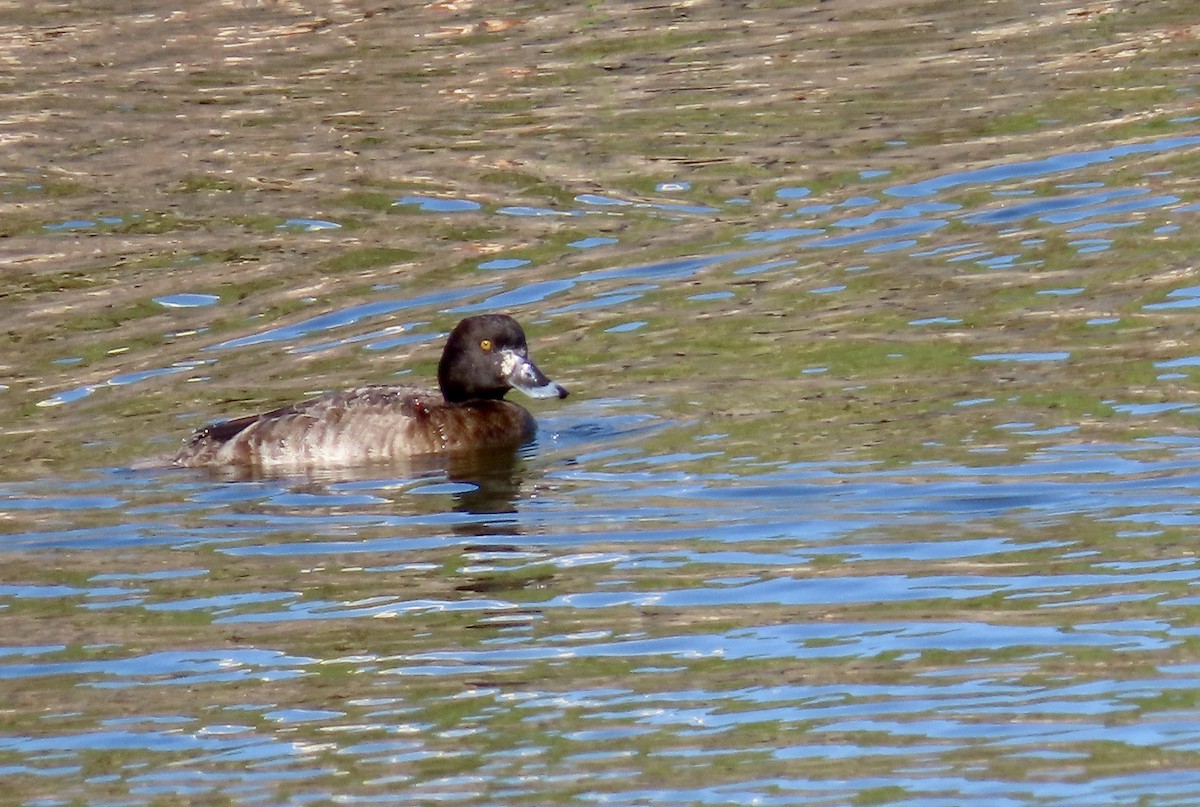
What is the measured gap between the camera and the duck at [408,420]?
11.8 meters

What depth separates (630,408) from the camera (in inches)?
477

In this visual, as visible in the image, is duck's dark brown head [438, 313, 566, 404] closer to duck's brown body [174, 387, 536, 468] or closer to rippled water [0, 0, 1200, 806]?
duck's brown body [174, 387, 536, 468]

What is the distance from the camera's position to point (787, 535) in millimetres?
9383

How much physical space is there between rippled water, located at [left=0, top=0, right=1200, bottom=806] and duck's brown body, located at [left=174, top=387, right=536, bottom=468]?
0.68ft

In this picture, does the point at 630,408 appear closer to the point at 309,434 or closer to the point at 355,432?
the point at 355,432

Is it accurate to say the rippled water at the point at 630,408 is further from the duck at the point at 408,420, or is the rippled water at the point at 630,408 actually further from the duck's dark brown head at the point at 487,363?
the duck's dark brown head at the point at 487,363

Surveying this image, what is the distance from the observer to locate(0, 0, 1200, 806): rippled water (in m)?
7.26

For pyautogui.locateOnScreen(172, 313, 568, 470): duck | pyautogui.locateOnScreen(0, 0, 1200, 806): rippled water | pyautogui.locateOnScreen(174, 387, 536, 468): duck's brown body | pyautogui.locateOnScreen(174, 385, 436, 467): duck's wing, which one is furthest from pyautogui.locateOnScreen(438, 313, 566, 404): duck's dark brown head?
pyautogui.locateOnScreen(174, 385, 436, 467): duck's wing

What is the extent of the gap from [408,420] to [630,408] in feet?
3.85

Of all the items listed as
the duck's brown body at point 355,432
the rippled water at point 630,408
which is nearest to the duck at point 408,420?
the duck's brown body at point 355,432

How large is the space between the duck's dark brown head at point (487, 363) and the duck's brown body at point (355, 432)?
0.65ft

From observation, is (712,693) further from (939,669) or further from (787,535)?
(787,535)

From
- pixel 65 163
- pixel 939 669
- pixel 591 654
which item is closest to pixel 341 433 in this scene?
pixel 591 654

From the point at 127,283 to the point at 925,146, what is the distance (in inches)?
244
